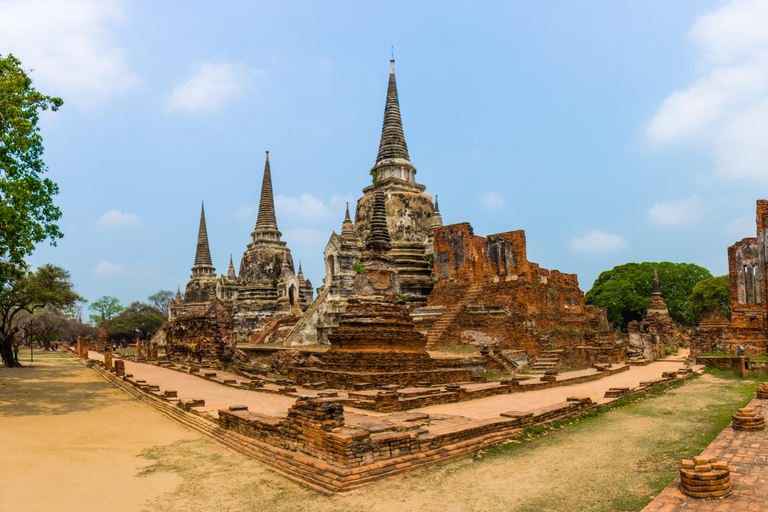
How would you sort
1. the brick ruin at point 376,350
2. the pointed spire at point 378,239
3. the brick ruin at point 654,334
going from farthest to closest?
the brick ruin at point 654,334, the pointed spire at point 378,239, the brick ruin at point 376,350

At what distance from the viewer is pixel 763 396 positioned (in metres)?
8.97

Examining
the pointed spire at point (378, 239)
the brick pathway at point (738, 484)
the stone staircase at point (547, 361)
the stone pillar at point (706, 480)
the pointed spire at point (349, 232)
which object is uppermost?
the pointed spire at point (349, 232)

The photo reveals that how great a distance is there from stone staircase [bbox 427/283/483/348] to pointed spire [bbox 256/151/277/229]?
20531 millimetres

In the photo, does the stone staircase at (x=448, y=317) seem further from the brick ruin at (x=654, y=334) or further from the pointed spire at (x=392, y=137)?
the pointed spire at (x=392, y=137)

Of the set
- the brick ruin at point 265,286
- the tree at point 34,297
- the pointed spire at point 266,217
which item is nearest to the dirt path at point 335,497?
the tree at point 34,297

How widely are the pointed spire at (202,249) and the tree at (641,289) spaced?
34.4 m

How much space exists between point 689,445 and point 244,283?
1285 inches

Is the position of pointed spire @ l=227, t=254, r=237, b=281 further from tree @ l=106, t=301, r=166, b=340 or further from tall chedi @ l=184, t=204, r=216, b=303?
tree @ l=106, t=301, r=166, b=340

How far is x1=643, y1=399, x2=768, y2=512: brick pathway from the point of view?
4099mm

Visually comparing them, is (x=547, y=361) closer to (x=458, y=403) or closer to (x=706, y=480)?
(x=458, y=403)

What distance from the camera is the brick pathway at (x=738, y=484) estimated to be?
410 centimetres

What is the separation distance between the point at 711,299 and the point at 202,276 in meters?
41.7

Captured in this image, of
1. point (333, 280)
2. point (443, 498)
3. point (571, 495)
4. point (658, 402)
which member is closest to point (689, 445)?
point (571, 495)

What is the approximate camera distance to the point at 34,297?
73.1 ft
